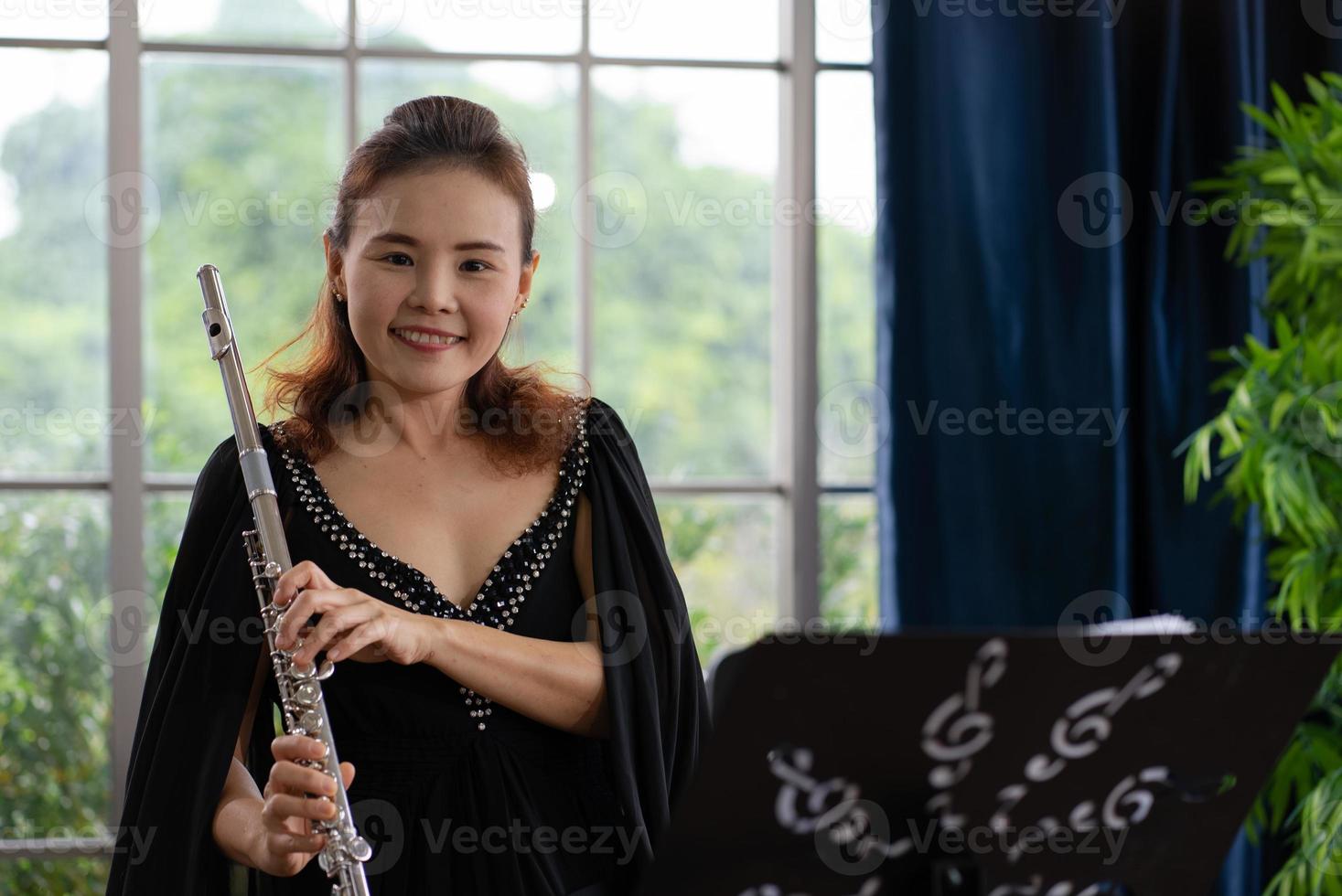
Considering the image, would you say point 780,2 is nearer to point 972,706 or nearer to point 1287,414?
point 1287,414

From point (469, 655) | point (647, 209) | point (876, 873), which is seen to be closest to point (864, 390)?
point (647, 209)

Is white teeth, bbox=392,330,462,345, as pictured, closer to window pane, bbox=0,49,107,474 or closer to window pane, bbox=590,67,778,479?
window pane, bbox=590,67,778,479

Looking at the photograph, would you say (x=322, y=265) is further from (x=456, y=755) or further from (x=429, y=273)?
(x=456, y=755)

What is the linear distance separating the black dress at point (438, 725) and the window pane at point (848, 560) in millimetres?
1496

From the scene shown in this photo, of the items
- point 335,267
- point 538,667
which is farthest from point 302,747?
point 335,267

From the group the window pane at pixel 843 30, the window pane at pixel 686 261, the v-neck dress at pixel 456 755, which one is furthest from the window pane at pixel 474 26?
the v-neck dress at pixel 456 755

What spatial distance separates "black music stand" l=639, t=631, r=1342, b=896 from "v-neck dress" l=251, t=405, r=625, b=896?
43cm

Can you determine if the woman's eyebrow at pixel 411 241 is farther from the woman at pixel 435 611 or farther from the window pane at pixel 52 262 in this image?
the window pane at pixel 52 262

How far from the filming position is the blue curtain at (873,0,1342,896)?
2.59m

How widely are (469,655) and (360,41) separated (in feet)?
6.08

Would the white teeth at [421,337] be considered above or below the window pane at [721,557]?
above

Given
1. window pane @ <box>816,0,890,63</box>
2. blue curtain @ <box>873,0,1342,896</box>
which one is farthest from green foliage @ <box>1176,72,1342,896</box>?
window pane @ <box>816,0,890,63</box>

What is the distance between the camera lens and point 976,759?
0.88 meters

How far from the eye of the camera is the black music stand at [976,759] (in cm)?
84
